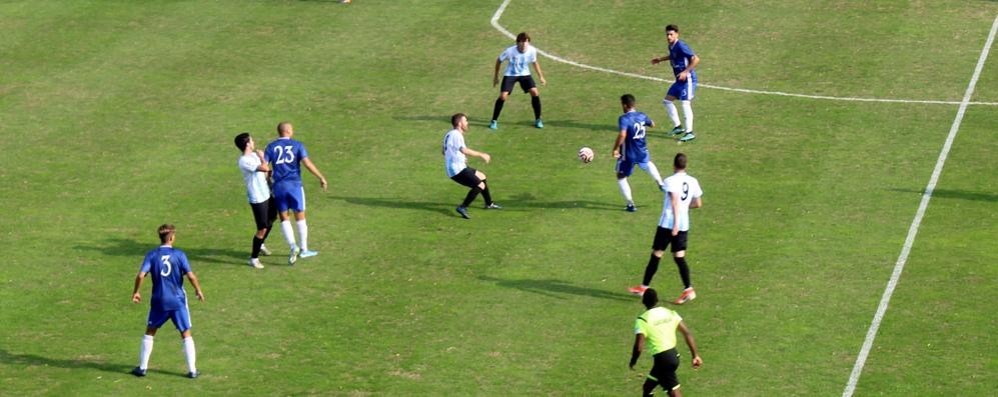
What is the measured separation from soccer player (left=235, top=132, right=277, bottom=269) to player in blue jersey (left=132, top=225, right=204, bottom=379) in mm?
4303

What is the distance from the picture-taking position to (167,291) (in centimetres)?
2297

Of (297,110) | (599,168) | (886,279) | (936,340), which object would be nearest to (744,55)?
(599,168)

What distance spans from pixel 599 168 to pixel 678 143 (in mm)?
2338

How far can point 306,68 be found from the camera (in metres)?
39.6

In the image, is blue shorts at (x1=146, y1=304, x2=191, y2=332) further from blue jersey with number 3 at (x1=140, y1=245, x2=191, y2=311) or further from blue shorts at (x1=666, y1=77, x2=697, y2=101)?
blue shorts at (x1=666, y1=77, x2=697, y2=101)

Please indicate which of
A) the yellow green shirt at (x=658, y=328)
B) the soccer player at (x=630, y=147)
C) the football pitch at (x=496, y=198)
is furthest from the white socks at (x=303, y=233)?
the yellow green shirt at (x=658, y=328)

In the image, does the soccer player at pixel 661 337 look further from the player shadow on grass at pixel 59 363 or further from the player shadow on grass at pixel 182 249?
the player shadow on grass at pixel 182 249

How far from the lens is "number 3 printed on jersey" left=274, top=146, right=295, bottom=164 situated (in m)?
27.7

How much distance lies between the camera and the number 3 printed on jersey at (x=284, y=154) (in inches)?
1091

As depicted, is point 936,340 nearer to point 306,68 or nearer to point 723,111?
point 723,111

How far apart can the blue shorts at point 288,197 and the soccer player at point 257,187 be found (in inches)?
6.3

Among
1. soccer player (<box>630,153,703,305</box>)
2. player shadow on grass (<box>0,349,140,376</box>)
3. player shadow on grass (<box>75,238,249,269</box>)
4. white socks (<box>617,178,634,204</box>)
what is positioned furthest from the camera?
white socks (<box>617,178,634,204</box>)

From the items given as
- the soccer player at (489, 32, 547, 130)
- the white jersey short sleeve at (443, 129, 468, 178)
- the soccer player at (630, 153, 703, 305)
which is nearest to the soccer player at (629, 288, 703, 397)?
the soccer player at (630, 153, 703, 305)

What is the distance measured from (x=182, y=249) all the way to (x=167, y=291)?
576 cm
